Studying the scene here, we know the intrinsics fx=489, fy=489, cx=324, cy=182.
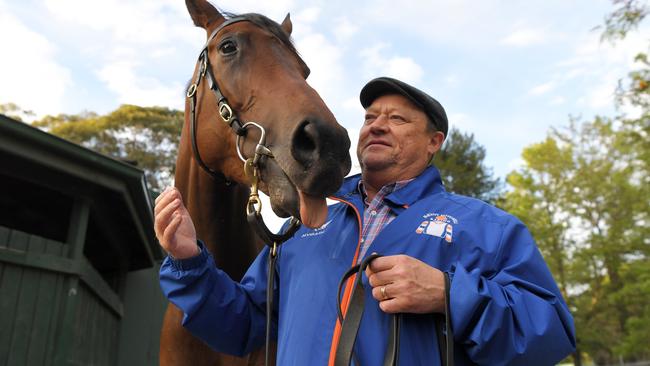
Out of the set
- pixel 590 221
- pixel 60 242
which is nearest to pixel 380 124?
pixel 60 242

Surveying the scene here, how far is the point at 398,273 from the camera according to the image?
1.62 m

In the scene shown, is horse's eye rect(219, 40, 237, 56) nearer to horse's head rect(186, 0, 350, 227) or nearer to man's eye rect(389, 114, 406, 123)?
horse's head rect(186, 0, 350, 227)

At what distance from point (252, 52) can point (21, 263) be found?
9.74ft

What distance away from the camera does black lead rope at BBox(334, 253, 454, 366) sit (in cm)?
158

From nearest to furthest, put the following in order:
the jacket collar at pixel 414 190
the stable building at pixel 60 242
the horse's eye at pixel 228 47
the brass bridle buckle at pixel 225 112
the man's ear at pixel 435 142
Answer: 1. the jacket collar at pixel 414 190
2. the brass bridle buckle at pixel 225 112
3. the horse's eye at pixel 228 47
4. the man's ear at pixel 435 142
5. the stable building at pixel 60 242

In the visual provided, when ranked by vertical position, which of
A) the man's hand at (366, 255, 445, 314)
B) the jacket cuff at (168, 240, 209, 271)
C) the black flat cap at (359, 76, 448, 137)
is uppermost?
the black flat cap at (359, 76, 448, 137)

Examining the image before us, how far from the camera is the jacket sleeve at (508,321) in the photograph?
157cm

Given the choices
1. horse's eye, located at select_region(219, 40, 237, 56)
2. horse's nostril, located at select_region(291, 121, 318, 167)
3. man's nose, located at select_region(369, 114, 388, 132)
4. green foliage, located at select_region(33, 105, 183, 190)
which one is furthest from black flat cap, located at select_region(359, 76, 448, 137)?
green foliage, located at select_region(33, 105, 183, 190)

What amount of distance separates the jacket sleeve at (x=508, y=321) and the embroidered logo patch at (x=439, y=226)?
7.8 inches

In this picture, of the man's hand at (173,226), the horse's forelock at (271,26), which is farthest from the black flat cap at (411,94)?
the man's hand at (173,226)

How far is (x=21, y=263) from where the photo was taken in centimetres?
392

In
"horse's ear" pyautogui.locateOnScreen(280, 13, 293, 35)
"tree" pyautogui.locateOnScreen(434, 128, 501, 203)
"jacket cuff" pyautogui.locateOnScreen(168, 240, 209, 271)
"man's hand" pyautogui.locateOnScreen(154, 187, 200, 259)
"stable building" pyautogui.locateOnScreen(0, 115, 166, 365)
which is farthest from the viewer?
"tree" pyautogui.locateOnScreen(434, 128, 501, 203)

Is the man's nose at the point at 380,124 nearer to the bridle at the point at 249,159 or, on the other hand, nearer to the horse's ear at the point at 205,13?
the bridle at the point at 249,159

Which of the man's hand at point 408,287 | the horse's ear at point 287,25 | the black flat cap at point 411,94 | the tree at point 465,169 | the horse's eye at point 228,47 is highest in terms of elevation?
the tree at point 465,169
